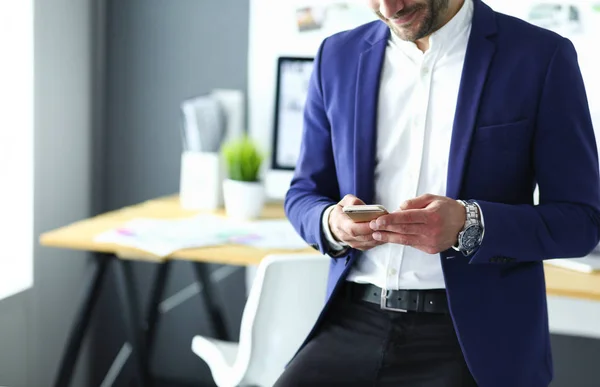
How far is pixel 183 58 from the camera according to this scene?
2.66 meters

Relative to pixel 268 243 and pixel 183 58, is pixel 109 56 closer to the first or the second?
pixel 183 58

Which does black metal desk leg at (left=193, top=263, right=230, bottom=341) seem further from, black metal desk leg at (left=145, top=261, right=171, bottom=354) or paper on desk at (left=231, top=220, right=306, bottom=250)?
paper on desk at (left=231, top=220, right=306, bottom=250)

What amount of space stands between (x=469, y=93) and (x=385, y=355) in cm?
47

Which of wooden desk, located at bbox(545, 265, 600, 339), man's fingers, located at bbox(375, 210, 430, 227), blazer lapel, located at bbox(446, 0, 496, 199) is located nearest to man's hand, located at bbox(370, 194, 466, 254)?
man's fingers, located at bbox(375, 210, 430, 227)

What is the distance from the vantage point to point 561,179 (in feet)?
4.33

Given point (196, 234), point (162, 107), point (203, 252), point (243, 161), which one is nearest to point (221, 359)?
point (203, 252)

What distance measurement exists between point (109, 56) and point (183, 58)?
28 cm

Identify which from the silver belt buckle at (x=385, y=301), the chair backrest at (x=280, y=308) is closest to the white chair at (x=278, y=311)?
the chair backrest at (x=280, y=308)

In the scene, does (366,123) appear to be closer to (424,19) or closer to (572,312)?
(424,19)

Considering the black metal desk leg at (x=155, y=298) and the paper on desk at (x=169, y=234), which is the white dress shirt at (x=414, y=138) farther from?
the black metal desk leg at (x=155, y=298)

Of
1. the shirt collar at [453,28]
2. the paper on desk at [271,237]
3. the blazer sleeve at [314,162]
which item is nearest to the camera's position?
the shirt collar at [453,28]

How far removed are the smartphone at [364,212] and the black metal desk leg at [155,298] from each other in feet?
4.12

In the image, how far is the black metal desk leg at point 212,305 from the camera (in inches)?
96.8

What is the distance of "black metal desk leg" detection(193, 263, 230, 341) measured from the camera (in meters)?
2.46
